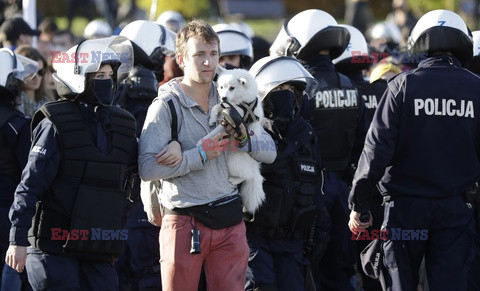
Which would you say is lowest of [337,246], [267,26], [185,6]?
[337,246]

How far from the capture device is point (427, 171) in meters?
6.09

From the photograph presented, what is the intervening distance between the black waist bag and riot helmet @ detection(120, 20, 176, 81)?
2.35m

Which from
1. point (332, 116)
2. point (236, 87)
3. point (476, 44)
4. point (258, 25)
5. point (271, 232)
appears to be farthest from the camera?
point (258, 25)

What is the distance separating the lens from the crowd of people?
5.32 meters

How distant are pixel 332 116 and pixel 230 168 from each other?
2.01 metres

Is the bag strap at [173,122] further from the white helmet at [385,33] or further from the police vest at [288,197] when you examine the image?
the white helmet at [385,33]

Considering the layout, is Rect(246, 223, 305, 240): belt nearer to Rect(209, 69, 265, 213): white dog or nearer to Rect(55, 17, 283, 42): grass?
Rect(209, 69, 265, 213): white dog

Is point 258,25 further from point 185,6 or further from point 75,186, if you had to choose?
point 75,186

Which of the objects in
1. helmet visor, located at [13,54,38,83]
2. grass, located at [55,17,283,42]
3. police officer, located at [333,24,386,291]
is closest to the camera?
helmet visor, located at [13,54,38,83]

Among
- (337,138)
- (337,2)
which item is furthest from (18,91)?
(337,2)

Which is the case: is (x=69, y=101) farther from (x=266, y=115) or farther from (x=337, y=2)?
(x=337, y=2)

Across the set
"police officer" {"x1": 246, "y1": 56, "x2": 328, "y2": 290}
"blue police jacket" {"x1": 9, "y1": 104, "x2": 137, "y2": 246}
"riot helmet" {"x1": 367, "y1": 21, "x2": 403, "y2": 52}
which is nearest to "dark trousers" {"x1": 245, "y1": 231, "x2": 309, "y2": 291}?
"police officer" {"x1": 246, "y1": 56, "x2": 328, "y2": 290}

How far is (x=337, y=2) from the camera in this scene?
97.3 feet

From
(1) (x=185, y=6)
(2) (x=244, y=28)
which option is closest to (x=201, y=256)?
(2) (x=244, y=28)
